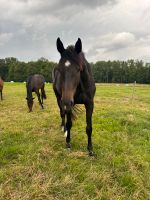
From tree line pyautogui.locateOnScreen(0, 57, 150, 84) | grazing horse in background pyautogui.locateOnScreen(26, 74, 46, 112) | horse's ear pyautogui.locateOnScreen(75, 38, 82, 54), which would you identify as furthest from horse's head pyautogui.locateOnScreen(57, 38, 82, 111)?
tree line pyautogui.locateOnScreen(0, 57, 150, 84)

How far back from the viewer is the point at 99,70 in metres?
120

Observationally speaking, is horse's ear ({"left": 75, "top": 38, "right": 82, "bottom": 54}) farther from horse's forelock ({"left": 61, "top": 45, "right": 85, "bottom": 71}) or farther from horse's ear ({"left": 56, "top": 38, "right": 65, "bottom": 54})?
horse's ear ({"left": 56, "top": 38, "right": 65, "bottom": 54})

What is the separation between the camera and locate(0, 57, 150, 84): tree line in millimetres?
94375

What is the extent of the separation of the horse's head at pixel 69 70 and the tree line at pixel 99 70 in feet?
254

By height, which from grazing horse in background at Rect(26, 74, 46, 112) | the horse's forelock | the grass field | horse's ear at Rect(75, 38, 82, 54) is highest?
horse's ear at Rect(75, 38, 82, 54)

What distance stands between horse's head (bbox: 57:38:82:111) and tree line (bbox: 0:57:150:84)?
254ft

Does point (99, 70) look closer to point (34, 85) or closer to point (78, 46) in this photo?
point (34, 85)

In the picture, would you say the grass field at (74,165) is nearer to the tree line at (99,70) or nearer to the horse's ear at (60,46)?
the horse's ear at (60,46)

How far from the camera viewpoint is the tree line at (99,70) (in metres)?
94.4

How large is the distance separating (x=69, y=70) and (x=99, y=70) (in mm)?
115541

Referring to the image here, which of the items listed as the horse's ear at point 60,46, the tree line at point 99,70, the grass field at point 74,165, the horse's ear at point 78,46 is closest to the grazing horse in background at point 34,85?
the grass field at point 74,165

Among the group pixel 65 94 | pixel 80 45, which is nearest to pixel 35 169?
pixel 65 94

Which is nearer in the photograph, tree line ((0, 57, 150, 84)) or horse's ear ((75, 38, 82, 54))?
horse's ear ((75, 38, 82, 54))

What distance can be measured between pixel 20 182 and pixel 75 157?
63.7 inches
